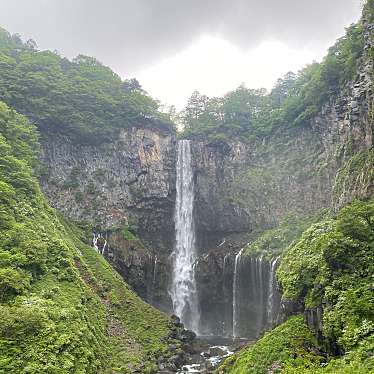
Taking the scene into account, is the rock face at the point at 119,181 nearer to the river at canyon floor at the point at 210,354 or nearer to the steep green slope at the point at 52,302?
the steep green slope at the point at 52,302

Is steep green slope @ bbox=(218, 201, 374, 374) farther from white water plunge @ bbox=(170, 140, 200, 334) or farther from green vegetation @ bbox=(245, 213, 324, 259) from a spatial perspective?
white water plunge @ bbox=(170, 140, 200, 334)

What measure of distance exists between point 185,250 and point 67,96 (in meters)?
18.7

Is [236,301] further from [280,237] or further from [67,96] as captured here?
[67,96]

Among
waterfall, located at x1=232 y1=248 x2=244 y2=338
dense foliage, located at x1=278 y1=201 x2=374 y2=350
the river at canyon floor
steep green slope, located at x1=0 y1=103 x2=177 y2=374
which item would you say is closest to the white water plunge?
waterfall, located at x1=232 y1=248 x2=244 y2=338

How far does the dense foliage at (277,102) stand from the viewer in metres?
33.6

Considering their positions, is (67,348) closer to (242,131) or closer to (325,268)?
(325,268)

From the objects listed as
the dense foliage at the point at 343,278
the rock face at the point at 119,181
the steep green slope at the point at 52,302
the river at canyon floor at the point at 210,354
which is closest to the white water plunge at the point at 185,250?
the rock face at the point at 119,181

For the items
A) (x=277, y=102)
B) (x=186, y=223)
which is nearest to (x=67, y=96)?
(x=186, y=223)

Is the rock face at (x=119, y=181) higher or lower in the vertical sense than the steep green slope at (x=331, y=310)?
higher

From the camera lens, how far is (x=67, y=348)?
15.2 metres

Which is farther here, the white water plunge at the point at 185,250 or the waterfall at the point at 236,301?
the white water plunge at the point at 185,250

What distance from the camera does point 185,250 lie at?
39.2 m

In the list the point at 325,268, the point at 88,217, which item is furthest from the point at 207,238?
the point at 325,268

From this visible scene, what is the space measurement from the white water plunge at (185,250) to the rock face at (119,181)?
2.69 ft
